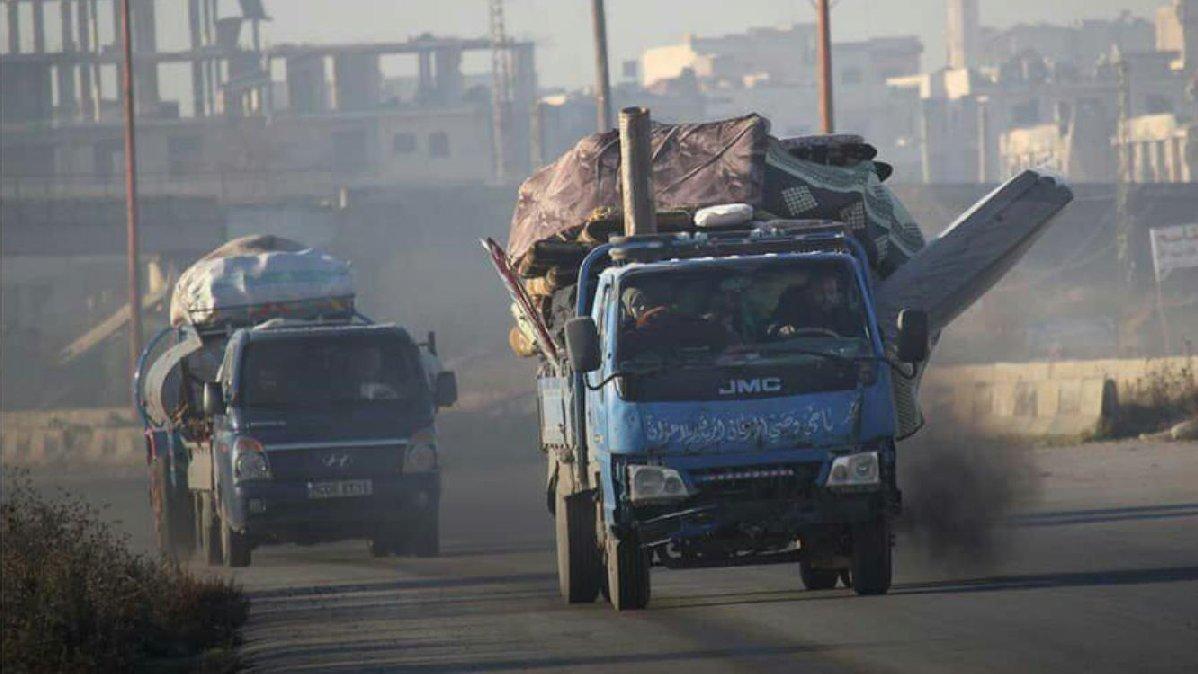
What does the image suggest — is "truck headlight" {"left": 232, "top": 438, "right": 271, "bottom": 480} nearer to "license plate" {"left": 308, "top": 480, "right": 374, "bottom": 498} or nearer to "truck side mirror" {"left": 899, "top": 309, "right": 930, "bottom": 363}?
"license plate" {"left": 308, "top": 480, "right": 374, "bottom": 498}

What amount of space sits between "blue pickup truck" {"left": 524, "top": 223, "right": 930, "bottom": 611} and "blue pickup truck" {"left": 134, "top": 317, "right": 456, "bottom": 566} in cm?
724

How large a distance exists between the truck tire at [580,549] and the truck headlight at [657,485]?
4.70 ft

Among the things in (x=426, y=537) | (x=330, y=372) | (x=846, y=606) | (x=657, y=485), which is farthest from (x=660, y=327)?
(x=426, y=537)

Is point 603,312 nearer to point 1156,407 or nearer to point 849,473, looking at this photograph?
point 849,473

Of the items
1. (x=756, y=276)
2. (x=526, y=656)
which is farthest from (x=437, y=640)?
(x=756, y=276)

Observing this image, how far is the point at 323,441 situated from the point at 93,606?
852 cm

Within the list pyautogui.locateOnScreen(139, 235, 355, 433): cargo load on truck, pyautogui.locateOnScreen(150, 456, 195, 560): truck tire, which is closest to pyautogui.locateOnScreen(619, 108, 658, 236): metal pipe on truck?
pyautogui.locateOnScreen(139, 235, 355, 433): cargo load on truck

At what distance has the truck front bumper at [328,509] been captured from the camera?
20234 mm

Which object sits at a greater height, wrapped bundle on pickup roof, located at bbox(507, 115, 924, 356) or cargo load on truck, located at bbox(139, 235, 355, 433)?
wrapped bundle on pickup roof, located at bbox(507, 115, 924, 356)

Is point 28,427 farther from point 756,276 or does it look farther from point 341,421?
point 756,276

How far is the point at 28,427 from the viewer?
47.9m

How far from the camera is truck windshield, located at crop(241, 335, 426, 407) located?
67.9 feet

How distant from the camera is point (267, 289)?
24484mm

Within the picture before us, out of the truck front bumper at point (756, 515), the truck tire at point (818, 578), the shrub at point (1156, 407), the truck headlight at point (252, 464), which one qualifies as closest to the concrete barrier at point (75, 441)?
the shrub at point (1156, 407)
